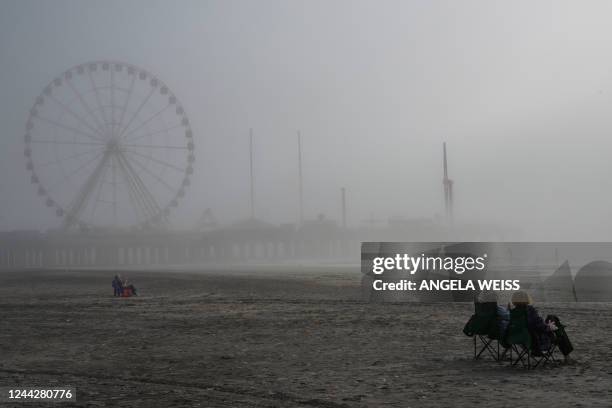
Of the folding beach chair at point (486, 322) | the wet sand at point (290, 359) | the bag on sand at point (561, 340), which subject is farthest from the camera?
the folding beach chair at point (486, 322)

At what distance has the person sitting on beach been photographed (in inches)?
405

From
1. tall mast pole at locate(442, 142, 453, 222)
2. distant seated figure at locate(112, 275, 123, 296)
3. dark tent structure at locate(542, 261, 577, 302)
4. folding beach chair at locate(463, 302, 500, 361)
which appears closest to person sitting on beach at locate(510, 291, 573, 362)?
folding beach chair at locate(463, 302, 500, 361)

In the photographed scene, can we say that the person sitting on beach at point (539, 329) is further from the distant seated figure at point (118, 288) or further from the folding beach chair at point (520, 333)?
the distant seated figure at point (118, 288)

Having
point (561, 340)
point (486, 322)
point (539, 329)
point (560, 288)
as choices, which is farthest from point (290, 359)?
point (560, 288)

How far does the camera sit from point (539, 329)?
409 inches

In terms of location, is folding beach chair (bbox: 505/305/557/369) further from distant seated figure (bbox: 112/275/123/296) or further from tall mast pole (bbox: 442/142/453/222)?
tall mast pole (bbox: 442/142/453/222)

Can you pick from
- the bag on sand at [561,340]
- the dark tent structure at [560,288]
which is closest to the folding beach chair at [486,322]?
the bag on sand at [561,340]

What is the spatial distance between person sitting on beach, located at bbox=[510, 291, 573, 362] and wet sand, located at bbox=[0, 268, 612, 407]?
1.12ft

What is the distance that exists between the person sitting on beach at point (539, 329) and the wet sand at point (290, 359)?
340mm

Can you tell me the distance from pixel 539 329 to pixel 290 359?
3.91 metres

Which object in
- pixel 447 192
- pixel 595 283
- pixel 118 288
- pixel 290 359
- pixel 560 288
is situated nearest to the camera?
pixel 290 359

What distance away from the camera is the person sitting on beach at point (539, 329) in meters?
10.3

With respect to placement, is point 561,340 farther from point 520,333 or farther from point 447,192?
point 447,192

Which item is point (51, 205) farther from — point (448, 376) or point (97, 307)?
point (448, 376)
